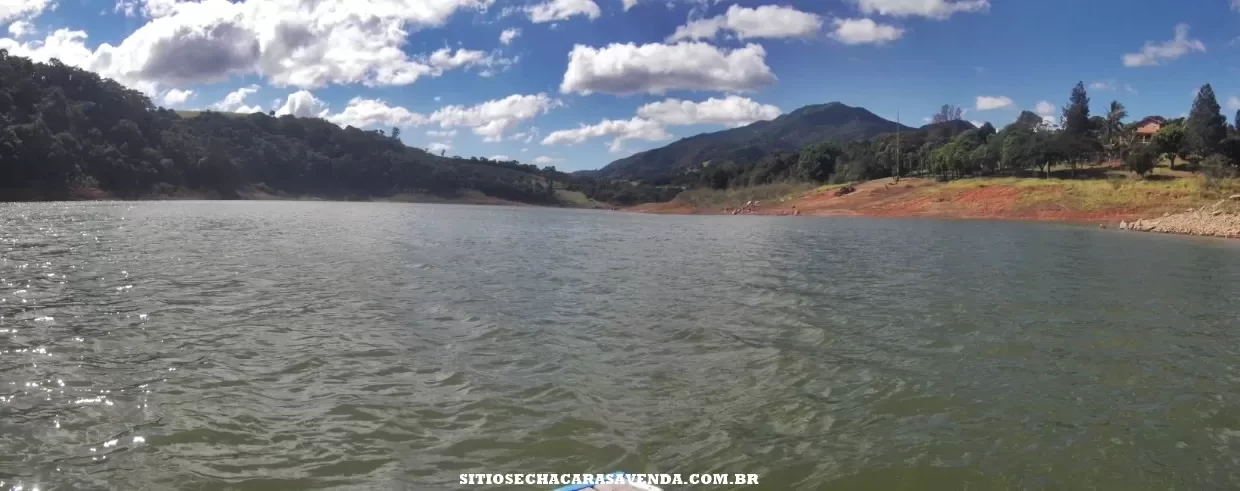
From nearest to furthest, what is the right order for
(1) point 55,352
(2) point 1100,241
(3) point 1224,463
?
(3) point 1224,463 → (1) point 55,352 → (2) point 1100,241

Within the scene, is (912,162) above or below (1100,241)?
above

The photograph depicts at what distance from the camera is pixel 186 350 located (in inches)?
466

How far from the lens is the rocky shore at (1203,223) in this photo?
5159 centimetres

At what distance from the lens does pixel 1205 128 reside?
10850 centimetres

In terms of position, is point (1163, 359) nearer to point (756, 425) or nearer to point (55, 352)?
point (756, 425)

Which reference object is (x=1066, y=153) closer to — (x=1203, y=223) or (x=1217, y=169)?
(x=1217, y=169)

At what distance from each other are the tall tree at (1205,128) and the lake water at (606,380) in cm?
11037

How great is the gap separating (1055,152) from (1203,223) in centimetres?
5922

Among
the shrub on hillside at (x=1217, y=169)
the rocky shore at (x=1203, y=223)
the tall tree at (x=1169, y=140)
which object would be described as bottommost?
the rocky shore at (x=1203, y=223)

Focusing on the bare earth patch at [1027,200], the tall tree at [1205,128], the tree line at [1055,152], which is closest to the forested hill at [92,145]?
the bare earth patch at [1027,200]

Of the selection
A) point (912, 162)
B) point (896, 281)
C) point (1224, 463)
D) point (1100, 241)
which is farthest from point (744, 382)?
point (912, 162)

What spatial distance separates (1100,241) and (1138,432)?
41.9m

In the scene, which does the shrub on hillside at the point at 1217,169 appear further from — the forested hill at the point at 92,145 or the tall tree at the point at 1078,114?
the forested hill at the point at 92,145

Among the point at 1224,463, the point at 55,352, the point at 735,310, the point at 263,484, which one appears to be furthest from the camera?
the point at 735,310
